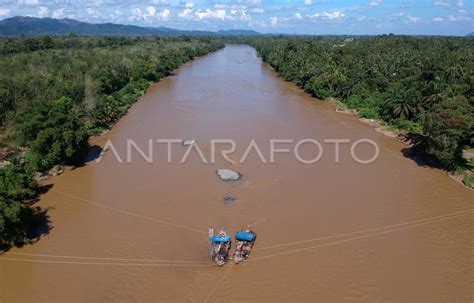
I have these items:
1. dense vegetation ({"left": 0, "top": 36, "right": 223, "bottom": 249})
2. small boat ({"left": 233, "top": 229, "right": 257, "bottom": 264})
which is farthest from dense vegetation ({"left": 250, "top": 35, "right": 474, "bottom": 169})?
dense vegetation ({"left": 0, "top": 36, "right": 223, "bottom": 249})

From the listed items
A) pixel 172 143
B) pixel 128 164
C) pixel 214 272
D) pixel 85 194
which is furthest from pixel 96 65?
pixel 214 272

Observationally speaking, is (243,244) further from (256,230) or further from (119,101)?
(119,101)

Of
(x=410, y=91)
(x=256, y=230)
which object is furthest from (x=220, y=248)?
(x=410, y=91)

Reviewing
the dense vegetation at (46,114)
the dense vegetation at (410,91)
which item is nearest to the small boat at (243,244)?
the dense vegetation at (46,114)

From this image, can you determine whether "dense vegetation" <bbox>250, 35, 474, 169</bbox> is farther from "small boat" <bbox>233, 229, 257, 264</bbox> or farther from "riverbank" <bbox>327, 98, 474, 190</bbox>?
"small boat" <bbox>233, 229, 257, 264</bbox>

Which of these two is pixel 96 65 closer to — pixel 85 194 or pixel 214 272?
pixel 85 194

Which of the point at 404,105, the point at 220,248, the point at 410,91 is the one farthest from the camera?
the point at 410,91
